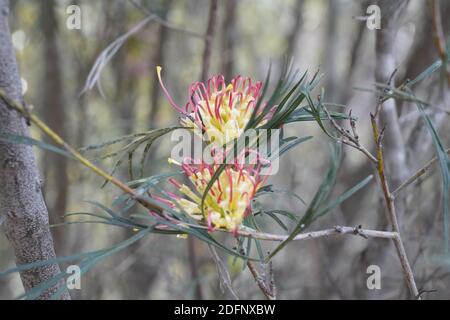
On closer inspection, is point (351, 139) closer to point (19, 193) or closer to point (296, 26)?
point (19, 193)

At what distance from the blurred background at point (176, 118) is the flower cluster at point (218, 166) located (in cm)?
50

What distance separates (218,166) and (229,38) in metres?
1.08

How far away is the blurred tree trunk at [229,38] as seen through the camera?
58.4 inches

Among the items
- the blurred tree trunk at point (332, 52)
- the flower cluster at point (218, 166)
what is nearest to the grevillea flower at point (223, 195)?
the flower cluster at point (218, 166)

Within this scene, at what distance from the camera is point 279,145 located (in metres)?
0.55

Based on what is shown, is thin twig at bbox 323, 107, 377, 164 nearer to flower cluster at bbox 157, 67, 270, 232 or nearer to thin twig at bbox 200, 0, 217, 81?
flower cluster at bbox 157, 67, 270, 232

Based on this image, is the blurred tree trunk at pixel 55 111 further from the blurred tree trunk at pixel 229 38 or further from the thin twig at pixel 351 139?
the thin twig at pixel 351 139

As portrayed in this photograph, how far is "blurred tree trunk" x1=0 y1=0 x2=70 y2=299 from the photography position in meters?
0.48

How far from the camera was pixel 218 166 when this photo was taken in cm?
50

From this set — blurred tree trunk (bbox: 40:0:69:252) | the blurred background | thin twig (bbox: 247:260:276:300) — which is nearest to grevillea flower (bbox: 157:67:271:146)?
thin twig (bbox: 247:260:276:300)

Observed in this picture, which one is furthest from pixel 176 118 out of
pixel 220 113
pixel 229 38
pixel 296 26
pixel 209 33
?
pixel 220 113

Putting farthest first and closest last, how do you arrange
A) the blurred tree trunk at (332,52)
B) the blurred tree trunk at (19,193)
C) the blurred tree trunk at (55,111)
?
the blurred tree trunk at (332,52) < the blurred tree trunk at (55,111) < the blurred tree trunk at (19,193)
